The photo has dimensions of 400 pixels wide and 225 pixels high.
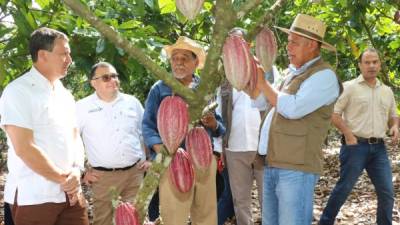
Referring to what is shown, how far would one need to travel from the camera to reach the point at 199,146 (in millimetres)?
1301

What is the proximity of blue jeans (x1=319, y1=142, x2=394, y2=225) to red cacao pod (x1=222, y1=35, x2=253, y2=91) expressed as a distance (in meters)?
2.92

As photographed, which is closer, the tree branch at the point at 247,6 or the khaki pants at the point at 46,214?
the tree branch at the point at 247,6

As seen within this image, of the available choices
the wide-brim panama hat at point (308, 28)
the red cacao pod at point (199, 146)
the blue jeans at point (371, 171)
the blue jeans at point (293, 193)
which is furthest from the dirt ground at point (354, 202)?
the red cacao pod at point (199, 146)

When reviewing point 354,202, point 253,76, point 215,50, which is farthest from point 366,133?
point 215,50

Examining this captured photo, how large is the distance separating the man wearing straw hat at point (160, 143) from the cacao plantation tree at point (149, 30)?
131 mm

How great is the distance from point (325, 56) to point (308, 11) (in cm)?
71

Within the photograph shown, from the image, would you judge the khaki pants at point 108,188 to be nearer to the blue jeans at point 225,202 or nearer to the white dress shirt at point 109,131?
the white dress shirt at point 109,131

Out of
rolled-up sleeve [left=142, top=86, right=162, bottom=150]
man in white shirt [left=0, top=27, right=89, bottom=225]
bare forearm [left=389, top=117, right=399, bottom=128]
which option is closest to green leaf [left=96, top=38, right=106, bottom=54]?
man in white shirt [left=0, top=27, right=89, bottom=225]

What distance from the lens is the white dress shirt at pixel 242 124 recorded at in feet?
12.0

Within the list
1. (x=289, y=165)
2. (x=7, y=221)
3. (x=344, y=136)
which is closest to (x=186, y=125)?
(x=289, y=165)

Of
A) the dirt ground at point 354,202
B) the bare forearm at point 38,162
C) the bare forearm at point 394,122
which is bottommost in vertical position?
the dirt ground at point 354,202

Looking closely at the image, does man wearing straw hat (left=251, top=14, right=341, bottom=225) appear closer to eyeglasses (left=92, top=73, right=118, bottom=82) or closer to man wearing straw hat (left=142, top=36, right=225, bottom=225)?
man wearing straw hat (left=142, top=36, right=225, bottom=225)

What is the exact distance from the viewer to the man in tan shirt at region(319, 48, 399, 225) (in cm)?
387

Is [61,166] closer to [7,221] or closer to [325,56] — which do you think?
[7,221]
